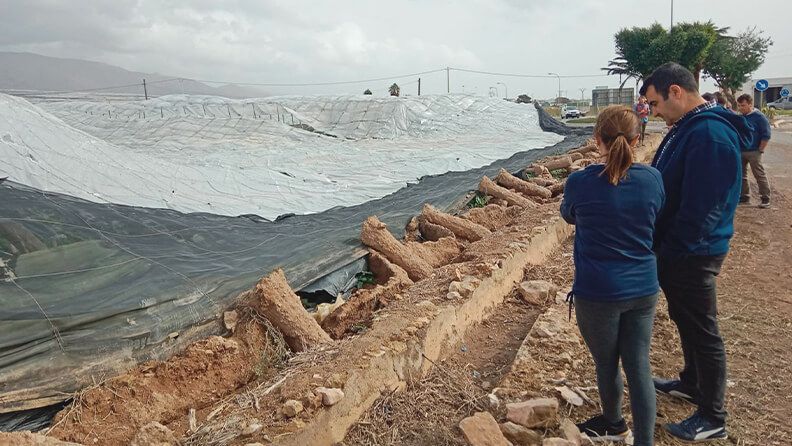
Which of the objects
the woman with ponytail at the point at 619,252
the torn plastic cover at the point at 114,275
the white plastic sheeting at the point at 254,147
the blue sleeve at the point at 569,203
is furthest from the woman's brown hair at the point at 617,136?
the white plastic sheeting at the point at 254,147

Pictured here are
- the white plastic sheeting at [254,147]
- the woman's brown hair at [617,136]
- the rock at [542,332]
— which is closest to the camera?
the woman's brown hair at [617,136]

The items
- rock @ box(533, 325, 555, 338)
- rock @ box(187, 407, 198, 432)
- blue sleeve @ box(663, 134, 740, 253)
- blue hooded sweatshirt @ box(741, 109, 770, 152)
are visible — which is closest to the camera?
blue sleeve @ box(663, 134, 740, 253)

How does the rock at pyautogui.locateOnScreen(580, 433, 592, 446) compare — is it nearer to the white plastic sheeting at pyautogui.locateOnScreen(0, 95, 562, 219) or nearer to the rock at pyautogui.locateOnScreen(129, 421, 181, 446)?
the rock at pyautogui.locateOnScreen(129, 421, 181, 446)

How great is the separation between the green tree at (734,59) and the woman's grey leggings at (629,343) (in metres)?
34.9

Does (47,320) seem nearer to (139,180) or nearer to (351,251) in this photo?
(351,251)

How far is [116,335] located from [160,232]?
1881 millimetres

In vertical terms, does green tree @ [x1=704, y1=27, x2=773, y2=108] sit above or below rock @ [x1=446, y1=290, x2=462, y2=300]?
above

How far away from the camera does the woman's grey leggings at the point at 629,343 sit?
232 centimetres

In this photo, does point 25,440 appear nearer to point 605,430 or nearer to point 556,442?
point 556,442

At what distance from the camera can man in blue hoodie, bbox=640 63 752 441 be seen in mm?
2525

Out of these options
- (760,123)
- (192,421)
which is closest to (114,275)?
(192,421)

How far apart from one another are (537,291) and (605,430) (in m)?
2.27

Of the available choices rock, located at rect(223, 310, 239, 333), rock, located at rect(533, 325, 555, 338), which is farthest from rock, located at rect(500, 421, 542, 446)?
rock, located at rect(223, 310, 239, 333)

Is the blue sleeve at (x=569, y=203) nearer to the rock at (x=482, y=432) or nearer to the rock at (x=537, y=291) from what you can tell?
the rock at (x=482, y=432)
